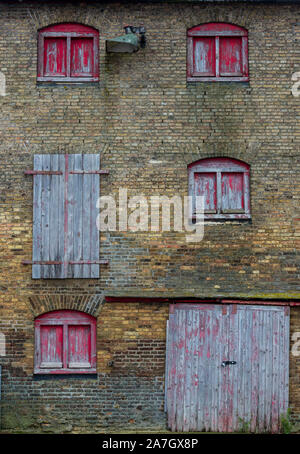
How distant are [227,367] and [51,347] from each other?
143 inches

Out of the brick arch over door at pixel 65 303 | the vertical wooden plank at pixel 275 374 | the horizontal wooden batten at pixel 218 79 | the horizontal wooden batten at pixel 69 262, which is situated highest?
the horizontal wooden batten at pixel 218 79

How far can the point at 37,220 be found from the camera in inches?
420

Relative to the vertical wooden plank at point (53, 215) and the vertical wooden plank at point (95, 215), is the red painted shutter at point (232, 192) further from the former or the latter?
the vertical wooden plank at point (53, 215)

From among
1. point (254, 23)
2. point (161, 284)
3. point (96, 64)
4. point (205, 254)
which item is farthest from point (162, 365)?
point (254, 23)

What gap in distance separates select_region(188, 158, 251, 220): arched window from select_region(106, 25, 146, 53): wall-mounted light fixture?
9.06 feet

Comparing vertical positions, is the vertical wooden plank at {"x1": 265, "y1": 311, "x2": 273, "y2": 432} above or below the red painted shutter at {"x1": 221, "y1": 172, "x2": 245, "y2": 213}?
below

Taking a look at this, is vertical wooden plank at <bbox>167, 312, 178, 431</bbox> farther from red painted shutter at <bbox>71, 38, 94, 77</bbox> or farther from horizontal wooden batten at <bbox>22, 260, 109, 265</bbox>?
red painted shutter at <bbox>71, 38, 94, 77</bbox>

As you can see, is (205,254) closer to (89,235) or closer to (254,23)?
(89,235)

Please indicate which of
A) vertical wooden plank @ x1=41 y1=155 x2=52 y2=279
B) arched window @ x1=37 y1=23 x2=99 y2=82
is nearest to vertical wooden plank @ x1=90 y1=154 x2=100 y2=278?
vertical wooden plank @ x1=41 y1=155 x2=52 y2=279

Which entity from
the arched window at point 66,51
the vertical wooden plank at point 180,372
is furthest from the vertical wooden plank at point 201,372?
the arched window at point 66,51

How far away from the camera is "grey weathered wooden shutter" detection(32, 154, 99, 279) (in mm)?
10586

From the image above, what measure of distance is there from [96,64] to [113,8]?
4.14 feet

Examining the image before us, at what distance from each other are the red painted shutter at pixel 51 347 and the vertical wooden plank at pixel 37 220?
45.4 inches

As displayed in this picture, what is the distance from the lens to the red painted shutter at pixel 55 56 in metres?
11.0
